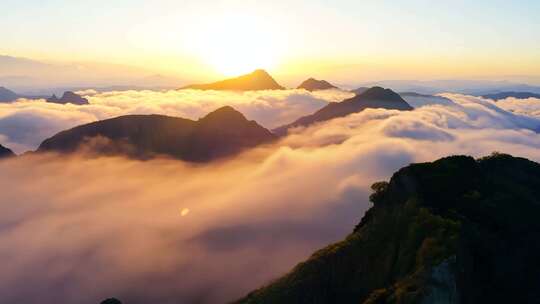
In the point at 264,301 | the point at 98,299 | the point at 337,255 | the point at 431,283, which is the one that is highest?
the point at 431,283

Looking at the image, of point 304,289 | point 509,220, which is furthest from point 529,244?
point 304,289

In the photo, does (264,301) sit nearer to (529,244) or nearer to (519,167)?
(529,244)

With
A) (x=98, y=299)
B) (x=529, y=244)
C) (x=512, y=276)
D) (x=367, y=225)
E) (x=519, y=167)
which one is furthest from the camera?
(x=98, y=299)

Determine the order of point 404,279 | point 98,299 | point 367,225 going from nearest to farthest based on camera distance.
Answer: point 404,279
point 367,225
point 98,299

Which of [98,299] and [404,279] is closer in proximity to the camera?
[404,279]

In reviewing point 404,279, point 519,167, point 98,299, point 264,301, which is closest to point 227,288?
point 98,299

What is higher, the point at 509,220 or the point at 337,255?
the point at 509,220

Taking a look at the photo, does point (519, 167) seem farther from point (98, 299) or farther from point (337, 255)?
point (98, 299)
